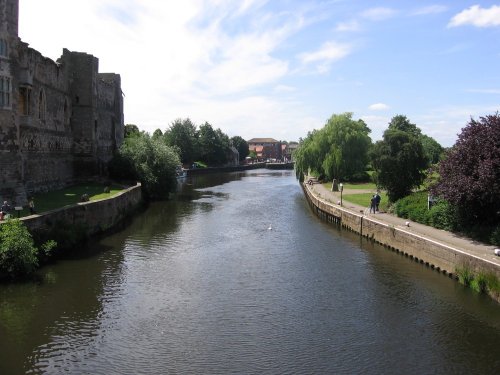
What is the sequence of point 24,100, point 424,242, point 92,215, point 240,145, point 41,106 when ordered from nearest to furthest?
point 424,242 → point 92,215 → point 24,100 → point 41,106 → point 240,145

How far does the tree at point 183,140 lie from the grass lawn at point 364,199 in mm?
62967

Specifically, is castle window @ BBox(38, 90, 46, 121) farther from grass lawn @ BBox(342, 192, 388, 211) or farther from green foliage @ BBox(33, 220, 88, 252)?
grass lawn @ BBox(342, 192, 388, 211)

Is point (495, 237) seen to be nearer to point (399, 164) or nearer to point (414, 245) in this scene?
point (414, 245)

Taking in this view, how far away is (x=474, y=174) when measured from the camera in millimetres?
22562

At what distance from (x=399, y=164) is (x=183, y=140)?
76078 millimetres

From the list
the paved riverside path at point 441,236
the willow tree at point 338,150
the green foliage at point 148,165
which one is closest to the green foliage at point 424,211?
the paved riverside path at point 441,236

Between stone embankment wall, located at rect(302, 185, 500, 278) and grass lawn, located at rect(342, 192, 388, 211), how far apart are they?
2.76 m

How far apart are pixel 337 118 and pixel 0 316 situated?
5326 cm

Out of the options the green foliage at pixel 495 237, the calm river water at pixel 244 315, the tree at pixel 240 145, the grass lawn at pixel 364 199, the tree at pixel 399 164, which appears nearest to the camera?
the calm river water at pixel 244 315

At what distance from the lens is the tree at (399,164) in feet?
111

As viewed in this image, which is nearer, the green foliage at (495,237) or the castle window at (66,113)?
the green foliage at (495,237)

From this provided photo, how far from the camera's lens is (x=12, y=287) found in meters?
19.2

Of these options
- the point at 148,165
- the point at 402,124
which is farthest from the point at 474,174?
the point at 402,124

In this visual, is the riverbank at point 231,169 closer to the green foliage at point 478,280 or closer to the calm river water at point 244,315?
the calm river water at point 244,315
